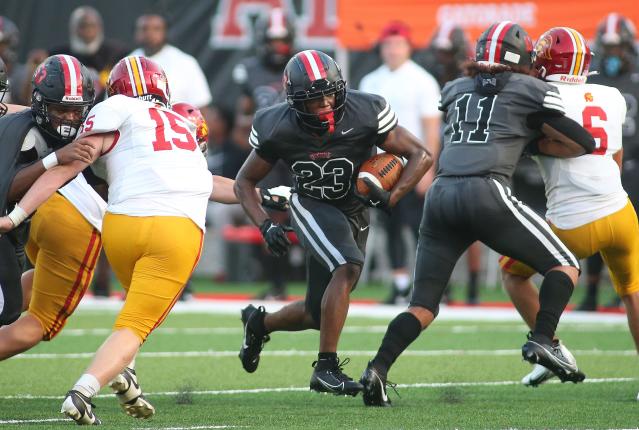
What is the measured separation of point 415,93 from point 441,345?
3.35m

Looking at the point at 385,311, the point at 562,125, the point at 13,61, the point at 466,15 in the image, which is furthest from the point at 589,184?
the point at 13,61

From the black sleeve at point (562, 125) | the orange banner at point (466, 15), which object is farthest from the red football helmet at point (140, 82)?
the orange banner at point (466, 15)

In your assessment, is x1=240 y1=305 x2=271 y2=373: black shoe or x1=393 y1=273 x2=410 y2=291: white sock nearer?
x1=240 y1=305 x2=271 y2=373: black shoe

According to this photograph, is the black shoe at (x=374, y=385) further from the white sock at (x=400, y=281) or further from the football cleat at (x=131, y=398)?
the white sock at (x=400, y=281)

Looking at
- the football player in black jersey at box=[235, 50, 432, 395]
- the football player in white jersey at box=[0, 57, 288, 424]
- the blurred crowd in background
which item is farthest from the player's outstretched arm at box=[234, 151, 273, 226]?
the blurred crowd in background

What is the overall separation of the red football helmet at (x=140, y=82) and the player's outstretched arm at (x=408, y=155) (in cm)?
130

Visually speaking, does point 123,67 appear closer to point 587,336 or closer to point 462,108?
point 462,108

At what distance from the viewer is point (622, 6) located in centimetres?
1209

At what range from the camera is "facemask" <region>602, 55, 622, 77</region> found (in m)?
10.6

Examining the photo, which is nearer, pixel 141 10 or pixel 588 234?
pixel 588 234

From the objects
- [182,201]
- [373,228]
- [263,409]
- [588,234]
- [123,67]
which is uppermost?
[123,67]

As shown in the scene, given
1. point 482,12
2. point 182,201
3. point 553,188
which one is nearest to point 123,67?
point 182,201

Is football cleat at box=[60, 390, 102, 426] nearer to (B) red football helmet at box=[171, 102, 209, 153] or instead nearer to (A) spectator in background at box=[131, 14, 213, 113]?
(B) red football helmet at box=[171, 102, 209, 153]

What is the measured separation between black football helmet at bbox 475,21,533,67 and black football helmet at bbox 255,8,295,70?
544 cm
